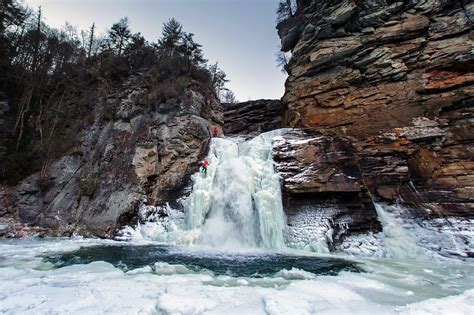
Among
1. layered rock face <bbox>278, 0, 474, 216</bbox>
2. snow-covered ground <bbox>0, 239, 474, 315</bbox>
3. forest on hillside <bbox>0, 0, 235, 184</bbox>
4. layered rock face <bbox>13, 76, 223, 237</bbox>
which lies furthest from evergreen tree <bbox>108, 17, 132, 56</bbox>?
snow-covered ground <bbox>0, 239, 474, 315</bbox>

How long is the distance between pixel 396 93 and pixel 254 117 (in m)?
9.90

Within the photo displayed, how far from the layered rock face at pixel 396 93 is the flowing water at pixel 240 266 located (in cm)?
144

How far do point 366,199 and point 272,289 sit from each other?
19.8ft

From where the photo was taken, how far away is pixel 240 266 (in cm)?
605

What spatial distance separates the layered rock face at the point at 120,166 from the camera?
11.3m

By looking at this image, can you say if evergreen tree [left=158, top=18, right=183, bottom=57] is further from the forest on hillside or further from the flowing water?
the flowing water

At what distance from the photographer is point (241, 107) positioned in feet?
69.2

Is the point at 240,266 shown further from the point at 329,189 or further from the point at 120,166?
the point at 120,166

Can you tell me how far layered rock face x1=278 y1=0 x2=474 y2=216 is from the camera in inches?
377

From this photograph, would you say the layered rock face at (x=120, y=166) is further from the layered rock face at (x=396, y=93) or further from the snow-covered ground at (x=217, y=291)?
the layered rock face at (x=396, y=93)

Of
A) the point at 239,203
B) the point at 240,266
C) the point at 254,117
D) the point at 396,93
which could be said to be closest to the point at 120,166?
the point at 239,203

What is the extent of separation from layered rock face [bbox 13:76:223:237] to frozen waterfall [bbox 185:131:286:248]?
4.80 ft

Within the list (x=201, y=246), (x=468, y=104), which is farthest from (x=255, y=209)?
(x=468, y=104)

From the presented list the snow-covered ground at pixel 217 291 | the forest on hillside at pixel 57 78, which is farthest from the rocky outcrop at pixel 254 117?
the snow-covered ground at pixel 217 291
